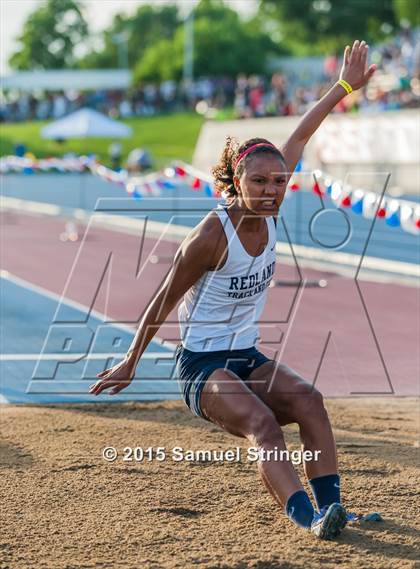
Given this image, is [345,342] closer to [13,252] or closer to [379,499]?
[379,499]

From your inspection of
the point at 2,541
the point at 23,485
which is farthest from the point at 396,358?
the point at 2,541

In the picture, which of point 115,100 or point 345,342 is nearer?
point 345,342

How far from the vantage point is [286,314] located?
39.0ft

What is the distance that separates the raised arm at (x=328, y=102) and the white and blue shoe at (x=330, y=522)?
6.17 ft

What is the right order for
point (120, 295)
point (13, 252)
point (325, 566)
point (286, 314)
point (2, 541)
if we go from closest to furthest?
point (325, 566) < point (2, 541) < point (286, 314) < point (120, 295) < point (13, 252)

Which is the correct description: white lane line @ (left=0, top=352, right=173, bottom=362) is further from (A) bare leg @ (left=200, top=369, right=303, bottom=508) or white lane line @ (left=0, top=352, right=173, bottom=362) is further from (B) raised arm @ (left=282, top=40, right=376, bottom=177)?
(A) bare leg @ (left=200, top=369, right=303, bottom=508)

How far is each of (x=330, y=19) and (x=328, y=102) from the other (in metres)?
82.0

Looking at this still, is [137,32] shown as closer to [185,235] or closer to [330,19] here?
[330,19]

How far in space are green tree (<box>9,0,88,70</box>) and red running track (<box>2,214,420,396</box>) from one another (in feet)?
321

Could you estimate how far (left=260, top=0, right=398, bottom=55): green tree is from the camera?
82.2m

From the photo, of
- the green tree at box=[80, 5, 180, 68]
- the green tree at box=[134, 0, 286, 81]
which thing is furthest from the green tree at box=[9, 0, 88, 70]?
the green tree at box=[134, 0, 286, 81]

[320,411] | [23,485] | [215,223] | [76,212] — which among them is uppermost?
[215,223]

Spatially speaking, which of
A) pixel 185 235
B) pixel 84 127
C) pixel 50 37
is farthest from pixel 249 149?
pixel 50 37

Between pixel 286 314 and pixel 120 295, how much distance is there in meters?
2.48
